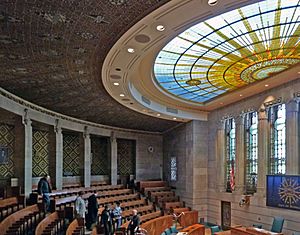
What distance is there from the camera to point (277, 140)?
1698cm

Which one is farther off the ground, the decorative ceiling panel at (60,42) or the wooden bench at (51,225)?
the decorative ceiling panel at (60,42)

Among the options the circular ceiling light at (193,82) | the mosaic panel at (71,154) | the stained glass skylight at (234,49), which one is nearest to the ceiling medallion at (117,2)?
the stained glass skylight at (234,49)

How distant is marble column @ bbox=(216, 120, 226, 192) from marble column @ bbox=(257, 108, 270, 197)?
11.7ft

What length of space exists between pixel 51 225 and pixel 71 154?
11.6 m

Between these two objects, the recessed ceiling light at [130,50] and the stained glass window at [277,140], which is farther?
the stained glass window at [277,140]

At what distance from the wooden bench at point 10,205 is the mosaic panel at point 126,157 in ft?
43.0

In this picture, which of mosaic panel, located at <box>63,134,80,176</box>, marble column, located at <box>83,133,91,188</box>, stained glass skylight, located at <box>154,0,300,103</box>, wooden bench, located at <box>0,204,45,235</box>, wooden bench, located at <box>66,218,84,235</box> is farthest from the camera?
mosaic panel, located at <box>63,134,80,176</box>

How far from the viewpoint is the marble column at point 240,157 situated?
19.0 meters

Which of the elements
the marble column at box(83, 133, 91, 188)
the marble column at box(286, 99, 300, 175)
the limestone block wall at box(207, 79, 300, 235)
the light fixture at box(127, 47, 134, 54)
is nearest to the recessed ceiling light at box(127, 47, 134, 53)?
the light fixture at box(127, 47, 134, 54)

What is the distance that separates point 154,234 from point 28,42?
39.3 feet

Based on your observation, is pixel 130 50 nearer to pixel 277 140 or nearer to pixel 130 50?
pixel 130 50

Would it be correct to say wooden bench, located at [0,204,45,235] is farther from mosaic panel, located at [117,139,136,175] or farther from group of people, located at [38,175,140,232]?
mosaic panel, located at [117,139,136,175]

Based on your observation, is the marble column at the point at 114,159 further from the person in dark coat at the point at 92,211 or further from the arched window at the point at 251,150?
the person in dark coat at the point at 92,211

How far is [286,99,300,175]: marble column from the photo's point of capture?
15148mm
